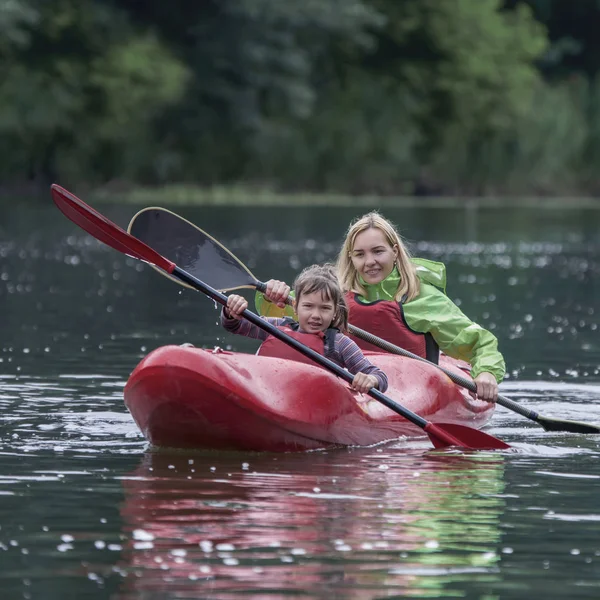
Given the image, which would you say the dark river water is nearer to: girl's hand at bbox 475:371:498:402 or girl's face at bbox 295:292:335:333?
girl's hand at bbox 475:371:498:402

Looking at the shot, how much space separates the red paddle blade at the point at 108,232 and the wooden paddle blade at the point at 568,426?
2.16 m

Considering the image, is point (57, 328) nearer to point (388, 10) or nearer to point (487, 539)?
point (487, 539)

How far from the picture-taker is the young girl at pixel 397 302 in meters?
9.17

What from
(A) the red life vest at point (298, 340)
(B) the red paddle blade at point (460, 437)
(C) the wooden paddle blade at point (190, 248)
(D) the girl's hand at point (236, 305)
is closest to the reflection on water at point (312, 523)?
(B) the red paddle blade at point (460, 437)

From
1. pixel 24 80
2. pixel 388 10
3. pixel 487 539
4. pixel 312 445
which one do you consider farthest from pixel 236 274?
pixel 388 10

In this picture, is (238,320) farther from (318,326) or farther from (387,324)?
(387,324)

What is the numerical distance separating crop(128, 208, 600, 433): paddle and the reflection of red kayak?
770 mm

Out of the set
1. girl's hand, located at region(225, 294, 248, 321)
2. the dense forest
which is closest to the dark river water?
girl's hand, located at region(225, 294, 248, 321)

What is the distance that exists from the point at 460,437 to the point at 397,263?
4.16ft

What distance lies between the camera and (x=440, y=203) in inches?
1853

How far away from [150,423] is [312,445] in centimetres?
81

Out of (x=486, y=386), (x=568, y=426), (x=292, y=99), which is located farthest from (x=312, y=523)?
(x=292, y=99)

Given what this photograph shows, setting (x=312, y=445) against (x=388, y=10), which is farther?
(x=388, y=10)

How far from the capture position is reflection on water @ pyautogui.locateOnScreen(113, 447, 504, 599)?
552cm
